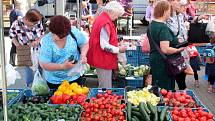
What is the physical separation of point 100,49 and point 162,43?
3.22ft

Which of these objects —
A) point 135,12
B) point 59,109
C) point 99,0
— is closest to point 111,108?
point 59,109

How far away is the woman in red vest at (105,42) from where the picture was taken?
17.5ft

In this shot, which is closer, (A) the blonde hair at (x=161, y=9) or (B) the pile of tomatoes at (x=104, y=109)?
(B) the pile of tomatoes at (x=104, y=109)

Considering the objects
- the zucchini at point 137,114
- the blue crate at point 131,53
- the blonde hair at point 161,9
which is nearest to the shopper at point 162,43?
the blonde hair at point 161,9

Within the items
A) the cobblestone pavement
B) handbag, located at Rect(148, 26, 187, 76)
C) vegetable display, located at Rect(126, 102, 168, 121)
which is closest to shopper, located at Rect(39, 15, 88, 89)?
vegetable display, located at Rect(126, 102, 168, 121)

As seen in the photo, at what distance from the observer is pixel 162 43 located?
4.99 m

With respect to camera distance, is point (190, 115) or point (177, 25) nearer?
point (190, 115)

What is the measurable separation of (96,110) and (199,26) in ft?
25.3

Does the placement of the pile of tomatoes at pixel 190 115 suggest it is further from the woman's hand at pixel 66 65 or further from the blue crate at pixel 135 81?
the blue crate at pixel 135 81

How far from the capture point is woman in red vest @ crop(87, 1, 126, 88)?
5.34 m

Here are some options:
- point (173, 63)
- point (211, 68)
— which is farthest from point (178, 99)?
point (211, 68)

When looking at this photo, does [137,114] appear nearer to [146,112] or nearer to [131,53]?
[146,112]

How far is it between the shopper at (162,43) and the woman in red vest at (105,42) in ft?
1.92

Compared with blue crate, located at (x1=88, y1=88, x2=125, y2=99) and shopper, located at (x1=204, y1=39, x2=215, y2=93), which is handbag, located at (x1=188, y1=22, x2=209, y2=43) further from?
blue crate, located at (x1=88, y1=88, x2=125, y2=99)
